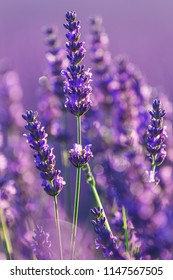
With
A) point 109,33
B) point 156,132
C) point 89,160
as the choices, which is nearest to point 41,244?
point 156,132

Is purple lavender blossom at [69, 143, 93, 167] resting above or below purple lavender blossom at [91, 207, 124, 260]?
above

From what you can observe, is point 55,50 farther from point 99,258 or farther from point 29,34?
point 29,34

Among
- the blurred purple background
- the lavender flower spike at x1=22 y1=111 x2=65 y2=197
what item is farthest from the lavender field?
the blurred purple background

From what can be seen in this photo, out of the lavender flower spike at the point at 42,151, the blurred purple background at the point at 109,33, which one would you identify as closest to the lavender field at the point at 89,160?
the lavender flower spike at the point at 42,151

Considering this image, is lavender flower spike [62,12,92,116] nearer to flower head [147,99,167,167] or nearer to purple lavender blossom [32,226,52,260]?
flower head [147,99,167,167]

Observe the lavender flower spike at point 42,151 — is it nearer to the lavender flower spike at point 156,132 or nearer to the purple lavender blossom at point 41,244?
the purple lavender blossom at point 41,244

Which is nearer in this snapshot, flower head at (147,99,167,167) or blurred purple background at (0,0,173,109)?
flower head at (147,99,167,167)

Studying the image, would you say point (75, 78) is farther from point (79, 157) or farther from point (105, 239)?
point (105, 239)

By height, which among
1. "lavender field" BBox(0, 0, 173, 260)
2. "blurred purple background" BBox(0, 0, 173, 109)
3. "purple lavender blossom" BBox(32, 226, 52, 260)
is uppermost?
"blurred purple background" BBox(0, 0, 173, 109)
